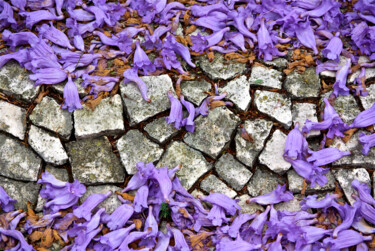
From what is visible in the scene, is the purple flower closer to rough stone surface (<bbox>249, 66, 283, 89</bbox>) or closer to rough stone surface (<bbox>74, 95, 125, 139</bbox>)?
rough stone surface (<bbox>249, 66, 283, 89</bbox>)

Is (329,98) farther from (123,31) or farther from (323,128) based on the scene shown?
(123,31)

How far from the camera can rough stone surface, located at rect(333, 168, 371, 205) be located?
3213 mm

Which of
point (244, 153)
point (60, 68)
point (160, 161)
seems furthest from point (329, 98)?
point (60, 68)

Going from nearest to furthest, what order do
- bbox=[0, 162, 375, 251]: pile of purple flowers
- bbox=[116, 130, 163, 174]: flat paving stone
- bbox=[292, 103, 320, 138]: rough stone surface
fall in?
bbox=[0, 162, 375, 251]: pile of purple flowers, bbox=[116, 130, 163, 174]: flat paving stone, bbox=[292, 103, 320, 138]: rough stone surface

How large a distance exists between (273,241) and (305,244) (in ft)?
0.76

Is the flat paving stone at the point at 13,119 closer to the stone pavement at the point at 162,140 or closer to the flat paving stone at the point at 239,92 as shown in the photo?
the stone pavement at the point at 162,140

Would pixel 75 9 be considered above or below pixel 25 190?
above

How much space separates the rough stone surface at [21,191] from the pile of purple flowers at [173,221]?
0.21ft

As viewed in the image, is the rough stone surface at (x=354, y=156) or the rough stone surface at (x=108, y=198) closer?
the rough stone surface at (x=108, y=198)

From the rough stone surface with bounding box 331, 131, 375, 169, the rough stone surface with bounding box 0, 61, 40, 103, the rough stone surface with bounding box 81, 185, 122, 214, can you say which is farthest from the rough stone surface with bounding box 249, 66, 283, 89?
the rough stone surface with bounding box 0, 61, 40, 103

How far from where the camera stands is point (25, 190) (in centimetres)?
322

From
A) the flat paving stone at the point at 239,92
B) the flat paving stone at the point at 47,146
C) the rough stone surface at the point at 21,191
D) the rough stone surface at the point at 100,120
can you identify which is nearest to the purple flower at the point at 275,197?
the flat paving stone at the point at 239,92

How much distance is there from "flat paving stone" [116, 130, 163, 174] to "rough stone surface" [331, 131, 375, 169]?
1.45 meters

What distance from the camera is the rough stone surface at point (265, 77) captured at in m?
3.52
